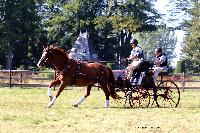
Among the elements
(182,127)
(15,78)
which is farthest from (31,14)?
(182,127)

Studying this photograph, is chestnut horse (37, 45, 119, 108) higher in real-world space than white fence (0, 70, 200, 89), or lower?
higher

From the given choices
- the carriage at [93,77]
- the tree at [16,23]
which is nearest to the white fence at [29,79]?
the carriage at [93,77]

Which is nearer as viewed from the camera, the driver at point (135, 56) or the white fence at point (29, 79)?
the driver at point (135, 56)

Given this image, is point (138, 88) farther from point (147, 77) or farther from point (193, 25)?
point (193, 25)

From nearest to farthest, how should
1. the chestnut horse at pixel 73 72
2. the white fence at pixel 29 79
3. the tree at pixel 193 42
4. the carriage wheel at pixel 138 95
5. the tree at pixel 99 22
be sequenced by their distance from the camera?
the chestnut horse at pixel 73 72, the carriage wheel at pixel 138 95, the white fence at pixel 29 79, the tree at pixel 193 42, the tree at pixel 99 22

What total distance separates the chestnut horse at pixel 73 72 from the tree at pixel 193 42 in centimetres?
3854

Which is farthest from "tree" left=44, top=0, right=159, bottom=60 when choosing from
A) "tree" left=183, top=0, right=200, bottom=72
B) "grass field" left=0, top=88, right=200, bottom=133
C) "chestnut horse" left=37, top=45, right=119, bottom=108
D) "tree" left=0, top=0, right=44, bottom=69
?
"grass field" left=0, top=88, right=200, bottom=133

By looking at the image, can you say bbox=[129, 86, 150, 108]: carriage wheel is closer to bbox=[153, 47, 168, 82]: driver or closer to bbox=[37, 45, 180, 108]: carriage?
bbox=[37, 45, 180, 108]: carriage

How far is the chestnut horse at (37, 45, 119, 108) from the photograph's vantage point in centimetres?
1443

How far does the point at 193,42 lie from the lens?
182 feet

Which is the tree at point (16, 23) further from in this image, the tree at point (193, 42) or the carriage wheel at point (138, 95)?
the carriage wheel at point (138, 95)

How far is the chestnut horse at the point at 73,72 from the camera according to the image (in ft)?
47.3

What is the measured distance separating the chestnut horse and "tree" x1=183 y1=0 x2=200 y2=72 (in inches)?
1517

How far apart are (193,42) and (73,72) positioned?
140ft
